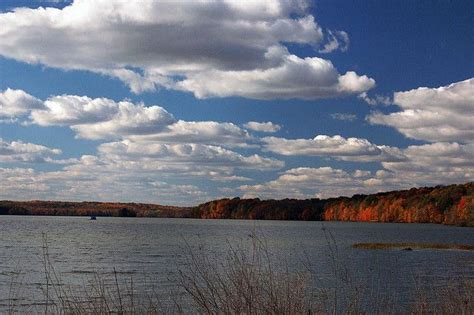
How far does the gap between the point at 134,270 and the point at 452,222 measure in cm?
14179

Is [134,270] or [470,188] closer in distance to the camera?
[134,270]

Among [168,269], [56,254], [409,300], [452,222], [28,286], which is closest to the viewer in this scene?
[409,300]

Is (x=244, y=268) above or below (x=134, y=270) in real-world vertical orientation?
above

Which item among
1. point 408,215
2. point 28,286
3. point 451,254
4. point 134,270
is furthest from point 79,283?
point 408,215

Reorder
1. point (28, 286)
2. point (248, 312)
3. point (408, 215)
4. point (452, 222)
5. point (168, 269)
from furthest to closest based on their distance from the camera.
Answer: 1. point (408, 215)
2. point (452, 222)
3. point (168, 269)
4. point (28, 286)
5. point (248, 312)

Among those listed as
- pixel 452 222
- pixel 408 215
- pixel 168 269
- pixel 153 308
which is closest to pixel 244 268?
pixel 153 308

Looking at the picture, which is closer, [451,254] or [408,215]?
[451,254]

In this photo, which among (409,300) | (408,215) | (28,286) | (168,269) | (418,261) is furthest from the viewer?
(408,215)

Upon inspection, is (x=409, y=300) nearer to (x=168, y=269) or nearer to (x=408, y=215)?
(x=168, y=269)

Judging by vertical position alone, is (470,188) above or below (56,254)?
above

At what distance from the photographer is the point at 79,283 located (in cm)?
3300

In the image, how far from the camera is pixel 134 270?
1642 inches

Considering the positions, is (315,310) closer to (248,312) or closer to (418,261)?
(248,312)

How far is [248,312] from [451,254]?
5197 centimetres
